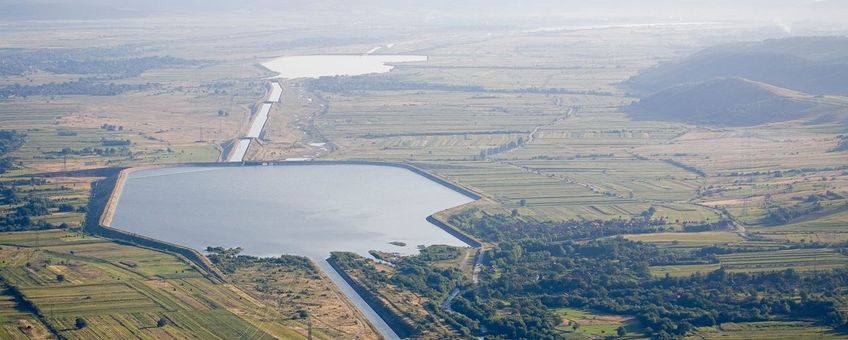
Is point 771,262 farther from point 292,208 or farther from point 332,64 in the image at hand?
point 332,64

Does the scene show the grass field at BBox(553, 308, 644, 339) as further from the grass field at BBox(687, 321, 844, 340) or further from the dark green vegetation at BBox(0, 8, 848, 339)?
the grass field at BBox(687, 321, 844, 340)

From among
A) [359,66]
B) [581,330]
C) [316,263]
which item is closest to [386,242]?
[316,263]

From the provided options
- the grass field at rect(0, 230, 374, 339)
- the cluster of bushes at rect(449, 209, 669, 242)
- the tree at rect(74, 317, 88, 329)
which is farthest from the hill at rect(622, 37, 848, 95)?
the tree at rect(74, 317, 88, 329)

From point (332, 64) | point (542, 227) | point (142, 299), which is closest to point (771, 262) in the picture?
point (542, 227)

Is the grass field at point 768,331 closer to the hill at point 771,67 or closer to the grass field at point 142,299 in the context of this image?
the grass field at point 142,299

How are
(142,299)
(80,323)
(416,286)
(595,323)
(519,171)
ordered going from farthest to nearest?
1. (519,171)
2. (416,286)
3. (142,299)
4. (595,323)
5. (80,323)
